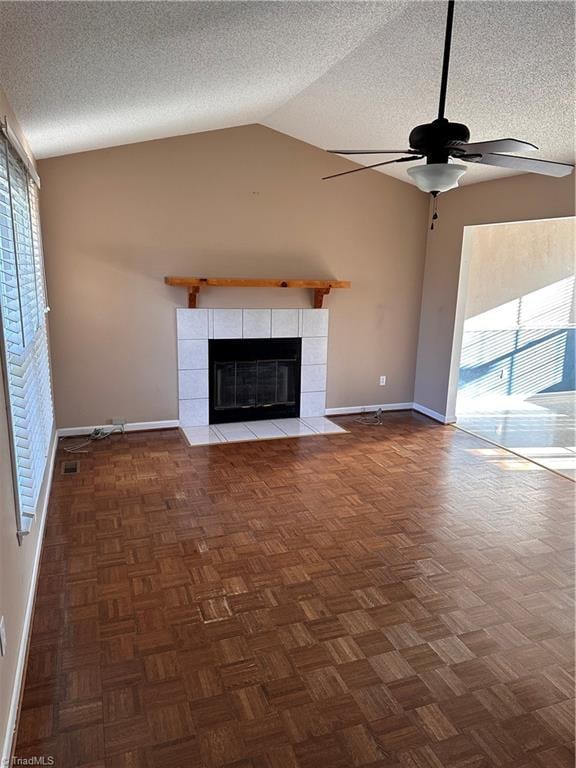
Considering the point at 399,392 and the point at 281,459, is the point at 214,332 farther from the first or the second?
the point at 399,392

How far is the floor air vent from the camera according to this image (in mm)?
3835

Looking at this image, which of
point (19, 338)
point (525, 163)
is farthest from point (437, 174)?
point (19, 338)

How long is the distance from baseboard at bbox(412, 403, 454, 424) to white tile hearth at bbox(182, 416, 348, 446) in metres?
1.06

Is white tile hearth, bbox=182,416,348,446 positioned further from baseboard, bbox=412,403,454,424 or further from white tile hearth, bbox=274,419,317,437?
baseboard, bbox=412,403,454,424

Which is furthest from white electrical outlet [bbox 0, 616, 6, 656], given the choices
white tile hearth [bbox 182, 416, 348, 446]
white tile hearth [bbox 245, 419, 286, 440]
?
white tile hearth [bbox 245, 419, 286, 440]

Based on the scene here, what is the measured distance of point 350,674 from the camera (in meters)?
2.00

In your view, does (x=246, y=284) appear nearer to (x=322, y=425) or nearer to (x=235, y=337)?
(x=235, y=337)

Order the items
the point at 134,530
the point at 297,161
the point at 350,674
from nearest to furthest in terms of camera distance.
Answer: the point at 350,674, the point at 134,530, the point at 297,161

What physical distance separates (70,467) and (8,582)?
2.23 m

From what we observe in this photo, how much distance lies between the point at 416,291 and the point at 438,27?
323 cm

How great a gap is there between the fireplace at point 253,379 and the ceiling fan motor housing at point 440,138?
3115 mm

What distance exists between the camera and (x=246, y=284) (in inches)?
184

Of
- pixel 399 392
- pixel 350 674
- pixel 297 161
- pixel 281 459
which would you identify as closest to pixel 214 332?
pixel 281 459

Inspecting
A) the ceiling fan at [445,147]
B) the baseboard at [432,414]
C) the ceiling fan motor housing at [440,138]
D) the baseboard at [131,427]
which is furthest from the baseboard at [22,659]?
the baseboard at [432,414]
